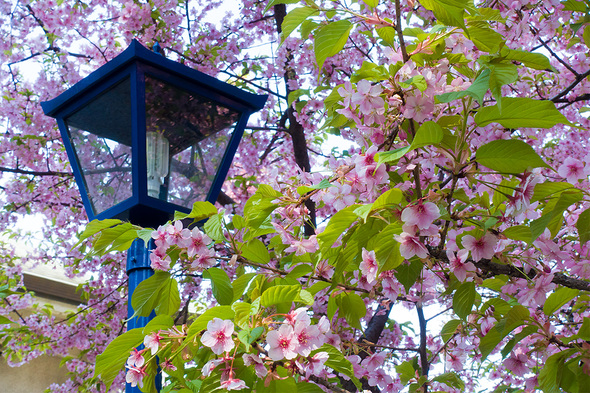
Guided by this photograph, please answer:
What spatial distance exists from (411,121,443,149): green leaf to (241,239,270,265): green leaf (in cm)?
69

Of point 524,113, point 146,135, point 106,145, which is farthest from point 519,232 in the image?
point 106,145

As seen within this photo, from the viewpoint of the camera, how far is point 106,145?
2.34m

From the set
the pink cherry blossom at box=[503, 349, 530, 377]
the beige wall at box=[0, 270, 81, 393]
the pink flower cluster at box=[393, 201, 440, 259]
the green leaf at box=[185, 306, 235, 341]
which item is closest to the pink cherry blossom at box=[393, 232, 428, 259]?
the pink flower cluster at box=[393, 201, 440, 259]

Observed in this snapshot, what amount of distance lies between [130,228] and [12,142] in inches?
177

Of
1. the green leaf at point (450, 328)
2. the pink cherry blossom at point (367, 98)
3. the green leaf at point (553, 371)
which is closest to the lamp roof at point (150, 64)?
the pink cherry blossom at point (367, 98)

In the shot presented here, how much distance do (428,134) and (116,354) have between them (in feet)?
3.41

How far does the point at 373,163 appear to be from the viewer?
1304 millimetres

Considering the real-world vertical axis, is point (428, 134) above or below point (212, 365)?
above

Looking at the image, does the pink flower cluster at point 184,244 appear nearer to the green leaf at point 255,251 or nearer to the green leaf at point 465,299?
the green leaf at point 255,251

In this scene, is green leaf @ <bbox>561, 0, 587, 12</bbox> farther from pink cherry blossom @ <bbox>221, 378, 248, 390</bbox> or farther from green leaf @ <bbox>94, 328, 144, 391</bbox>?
green leaf @ <bbox>94, 328, 144, 391</bbox>

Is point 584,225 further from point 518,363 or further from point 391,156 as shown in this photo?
point 518,363

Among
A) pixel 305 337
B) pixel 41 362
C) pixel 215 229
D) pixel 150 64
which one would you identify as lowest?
pixel 305 337

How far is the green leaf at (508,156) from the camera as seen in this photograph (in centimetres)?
112

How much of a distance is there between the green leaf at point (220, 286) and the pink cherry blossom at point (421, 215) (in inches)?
22.8
